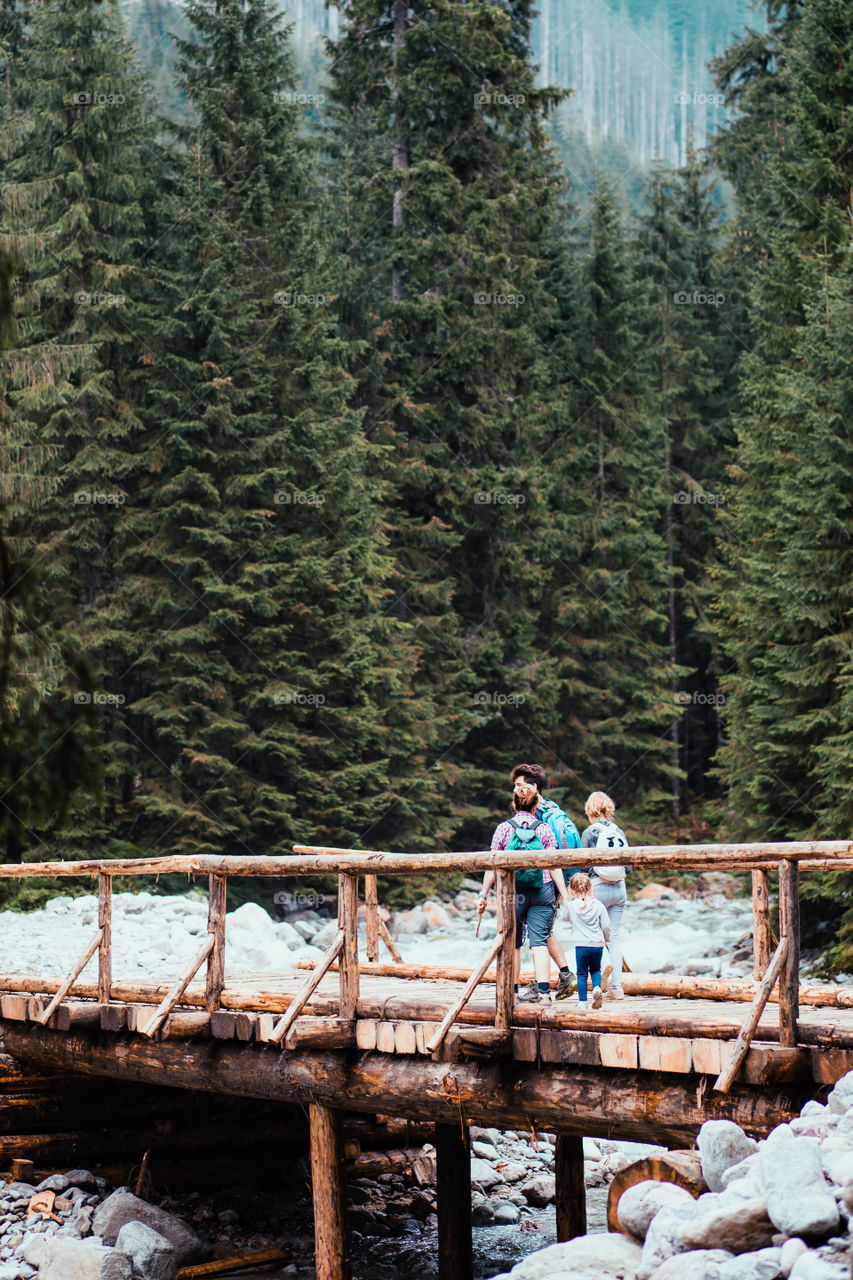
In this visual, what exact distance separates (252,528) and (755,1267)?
24.2 meters

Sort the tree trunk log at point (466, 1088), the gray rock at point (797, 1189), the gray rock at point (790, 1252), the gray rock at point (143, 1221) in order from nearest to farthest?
1. the gray rock at point (790, 1252)
2. the gray rock at point (797, 1189)
3. the tree trunk log at point (466, 1088)
4. the gray rock at point (143, 1221)

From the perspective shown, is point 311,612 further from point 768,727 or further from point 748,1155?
point 748,1155

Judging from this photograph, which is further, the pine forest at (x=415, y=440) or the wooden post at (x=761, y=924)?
→ the pine forest at (x=415, y=440)

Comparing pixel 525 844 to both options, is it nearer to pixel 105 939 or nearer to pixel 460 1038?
pixel 460 1038

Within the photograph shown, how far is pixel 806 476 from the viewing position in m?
19.6

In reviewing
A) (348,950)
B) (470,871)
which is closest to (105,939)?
(348,950)

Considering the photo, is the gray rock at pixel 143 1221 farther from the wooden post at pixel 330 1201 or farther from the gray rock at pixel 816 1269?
the gray rock at pixel 816 1269

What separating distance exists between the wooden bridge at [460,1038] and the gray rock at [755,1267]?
4.67 ft

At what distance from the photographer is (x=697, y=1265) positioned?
496 centimetres

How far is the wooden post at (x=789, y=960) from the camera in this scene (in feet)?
21.0

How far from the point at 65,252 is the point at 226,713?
32.0 ft

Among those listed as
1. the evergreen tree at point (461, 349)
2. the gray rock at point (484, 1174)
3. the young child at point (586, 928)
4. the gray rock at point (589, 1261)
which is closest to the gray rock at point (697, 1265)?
the gray rock at point (589, 1261)

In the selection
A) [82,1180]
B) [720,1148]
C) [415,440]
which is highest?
[415,440]

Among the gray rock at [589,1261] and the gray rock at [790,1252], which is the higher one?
the gray rock at [790,1252]
